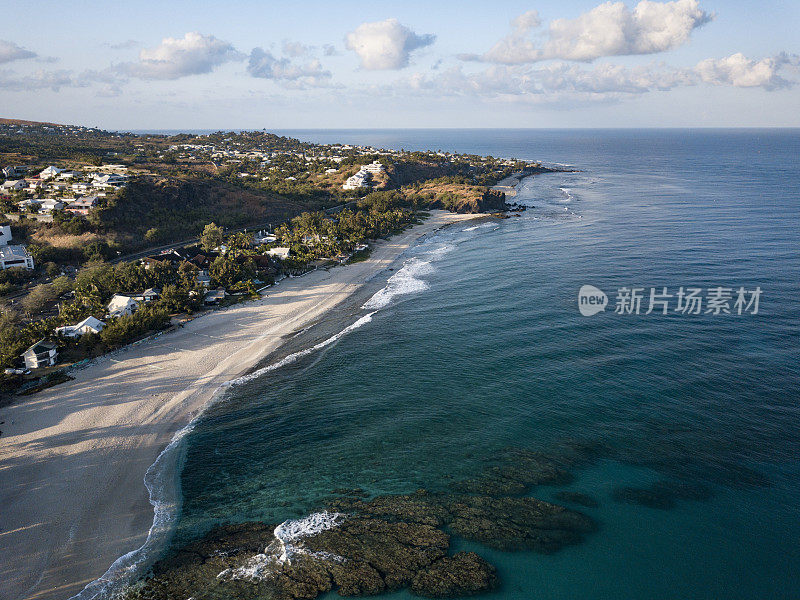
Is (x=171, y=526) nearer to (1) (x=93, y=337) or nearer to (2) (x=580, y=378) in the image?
(1) (x=93, y=337)

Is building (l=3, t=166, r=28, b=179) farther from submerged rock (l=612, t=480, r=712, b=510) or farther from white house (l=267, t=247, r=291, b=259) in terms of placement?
submerged rock (l=612, t=480, r=712, b=510)

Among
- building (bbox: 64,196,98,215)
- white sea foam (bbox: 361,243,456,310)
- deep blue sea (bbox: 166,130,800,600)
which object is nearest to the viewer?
deep blue sea (bbox: 166,130,800,600)

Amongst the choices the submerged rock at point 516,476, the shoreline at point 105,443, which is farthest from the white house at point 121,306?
the submerged rock at point 516,476

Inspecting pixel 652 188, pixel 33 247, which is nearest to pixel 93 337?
pixel 33 247

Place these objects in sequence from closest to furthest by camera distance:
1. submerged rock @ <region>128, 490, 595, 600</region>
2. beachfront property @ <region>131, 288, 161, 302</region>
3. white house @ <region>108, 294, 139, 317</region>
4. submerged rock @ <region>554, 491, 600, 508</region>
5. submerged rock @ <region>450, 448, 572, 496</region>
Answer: submerged rock @ <region>128, 490, 595, 600</region>
submerged rock @ <region>554, 491, 600, 508</region>
submerged rock @ <region>450, 448, 572, 496</region>
white house @ <region>108, 294, 139, 317</region>
beachfront property @ <region>131, 288, 161, 302</region>

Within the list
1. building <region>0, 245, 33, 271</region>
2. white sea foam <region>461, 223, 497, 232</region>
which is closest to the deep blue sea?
white sea foam <region>461, 223, 497, 232</region>
